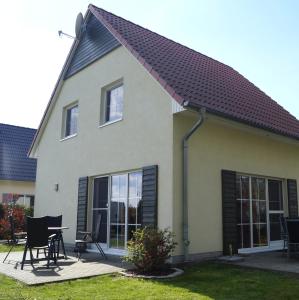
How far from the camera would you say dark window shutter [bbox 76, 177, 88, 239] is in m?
12.4

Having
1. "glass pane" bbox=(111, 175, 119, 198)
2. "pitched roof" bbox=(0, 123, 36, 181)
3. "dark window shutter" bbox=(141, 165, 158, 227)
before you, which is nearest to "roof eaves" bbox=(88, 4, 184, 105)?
"dark window shutter" bbox=(141, 165, 158, 227)

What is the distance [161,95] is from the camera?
9.96 m

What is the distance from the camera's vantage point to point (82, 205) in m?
12.6

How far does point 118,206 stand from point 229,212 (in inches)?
121

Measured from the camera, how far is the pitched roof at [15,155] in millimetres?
23438

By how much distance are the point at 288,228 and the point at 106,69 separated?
705 cm

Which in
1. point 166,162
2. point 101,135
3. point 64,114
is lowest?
point 166,162

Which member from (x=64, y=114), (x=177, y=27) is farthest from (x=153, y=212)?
(x=64, y=114)

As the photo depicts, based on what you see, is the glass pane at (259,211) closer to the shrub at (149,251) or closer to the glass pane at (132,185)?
the glass pane at (132,185)

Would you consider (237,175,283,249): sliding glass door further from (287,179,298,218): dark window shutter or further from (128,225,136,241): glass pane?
(128,225,136,241): glass pane

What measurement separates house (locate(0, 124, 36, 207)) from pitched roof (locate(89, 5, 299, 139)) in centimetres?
1285

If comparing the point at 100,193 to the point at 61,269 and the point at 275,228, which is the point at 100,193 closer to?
the point at 61,269

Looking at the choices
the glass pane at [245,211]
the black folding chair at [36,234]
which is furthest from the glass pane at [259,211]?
the black folding chair at [36,234]

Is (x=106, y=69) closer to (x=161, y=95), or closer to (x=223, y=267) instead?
(x=161, y=95)
